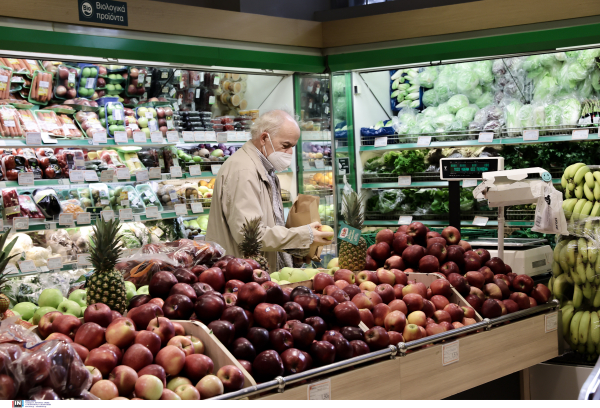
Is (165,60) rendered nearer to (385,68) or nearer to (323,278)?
(385,68)

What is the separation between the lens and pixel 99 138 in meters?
4.72

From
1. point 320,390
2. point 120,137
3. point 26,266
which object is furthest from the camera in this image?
point 120,137

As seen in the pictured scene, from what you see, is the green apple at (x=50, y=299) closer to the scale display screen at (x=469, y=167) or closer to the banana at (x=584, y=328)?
the scale display screen at (x=469, y=167)

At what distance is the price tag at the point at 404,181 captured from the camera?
Answer: 5492 millimetres

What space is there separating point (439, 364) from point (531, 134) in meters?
3.31

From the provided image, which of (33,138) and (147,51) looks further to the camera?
(33,138)

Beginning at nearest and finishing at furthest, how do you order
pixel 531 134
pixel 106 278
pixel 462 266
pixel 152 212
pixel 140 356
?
pixel 140 356 < pixel 106 278 < pixel 462 266 < pixel 531 134 < pixel 152 212

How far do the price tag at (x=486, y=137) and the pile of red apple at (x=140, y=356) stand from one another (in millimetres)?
3981

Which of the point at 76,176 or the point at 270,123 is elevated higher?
the point at 270,123

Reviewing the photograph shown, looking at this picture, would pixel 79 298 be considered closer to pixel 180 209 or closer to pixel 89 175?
pixel 89 175

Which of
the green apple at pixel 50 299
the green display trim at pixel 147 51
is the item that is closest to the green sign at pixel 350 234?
the green apple at pixel 50 299

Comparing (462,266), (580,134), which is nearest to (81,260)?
(462,266)

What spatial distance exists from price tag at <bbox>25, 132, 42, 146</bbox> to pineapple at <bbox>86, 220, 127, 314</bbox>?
2.66 metres

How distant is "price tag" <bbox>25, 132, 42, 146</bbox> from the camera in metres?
4.36
